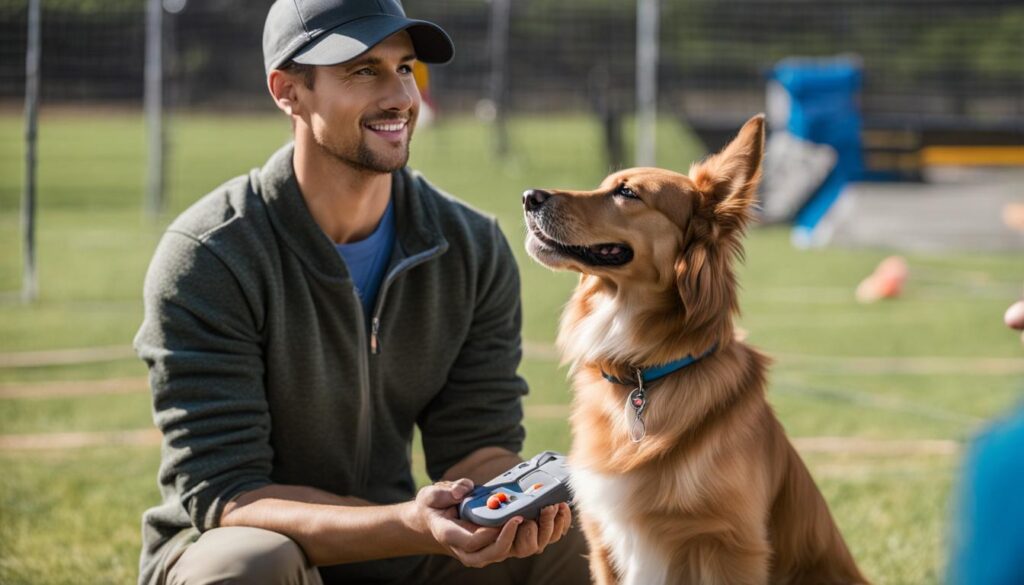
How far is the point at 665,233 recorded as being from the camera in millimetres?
3188

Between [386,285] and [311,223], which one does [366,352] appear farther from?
[311,223]

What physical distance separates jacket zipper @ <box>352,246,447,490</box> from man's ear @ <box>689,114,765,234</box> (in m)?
0.75

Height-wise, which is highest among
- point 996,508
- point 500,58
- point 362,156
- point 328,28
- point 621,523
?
point 500,58

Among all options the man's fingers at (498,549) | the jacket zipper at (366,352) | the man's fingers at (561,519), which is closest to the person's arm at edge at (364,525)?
the man's fingers at (498,549)

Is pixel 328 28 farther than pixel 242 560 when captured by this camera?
Yes

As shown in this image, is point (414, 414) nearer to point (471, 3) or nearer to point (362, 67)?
point (362, 67)

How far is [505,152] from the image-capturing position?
1859 cm

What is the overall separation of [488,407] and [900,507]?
194 centimetres

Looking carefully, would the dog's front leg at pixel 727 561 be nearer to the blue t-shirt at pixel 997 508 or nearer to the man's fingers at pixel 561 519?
the man's fingers at pixel 561 519

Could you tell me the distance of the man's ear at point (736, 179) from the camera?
3.01 m

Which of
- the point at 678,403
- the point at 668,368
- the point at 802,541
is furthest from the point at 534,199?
the point at 802,541

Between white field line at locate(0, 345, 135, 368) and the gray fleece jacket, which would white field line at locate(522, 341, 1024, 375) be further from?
the gray fleece jacket

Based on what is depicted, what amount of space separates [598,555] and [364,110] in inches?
53.2

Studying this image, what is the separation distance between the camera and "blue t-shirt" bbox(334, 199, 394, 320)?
3234 millimetres
